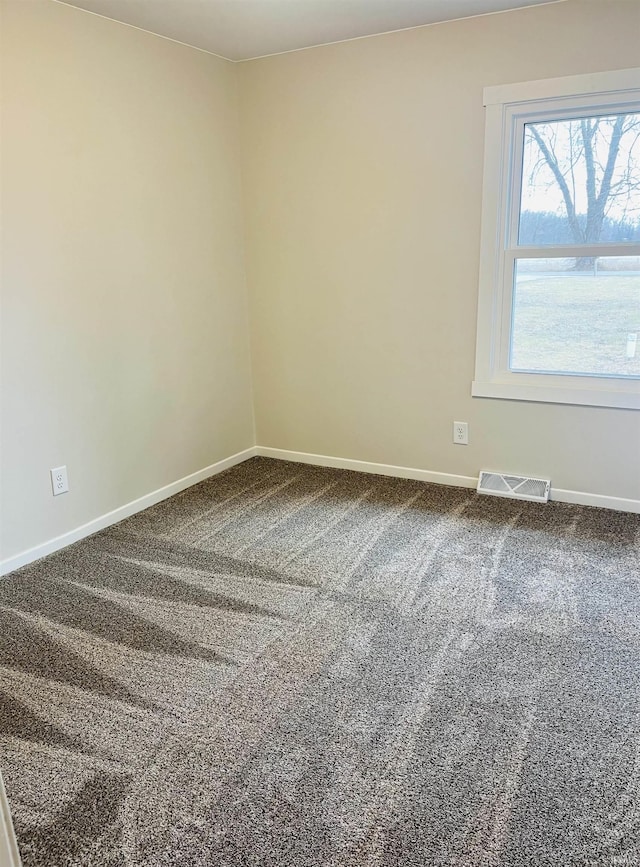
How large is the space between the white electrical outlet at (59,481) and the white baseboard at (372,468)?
1.48m

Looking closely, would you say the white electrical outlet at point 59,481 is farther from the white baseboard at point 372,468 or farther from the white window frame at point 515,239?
the white window frame at point 515,239

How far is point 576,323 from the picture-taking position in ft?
10.0

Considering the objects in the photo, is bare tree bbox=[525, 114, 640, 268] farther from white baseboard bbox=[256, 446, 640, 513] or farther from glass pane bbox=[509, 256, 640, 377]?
white baseboard bbox=[256, 446, 640, 513]

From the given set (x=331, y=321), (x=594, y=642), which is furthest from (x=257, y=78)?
(x=594, y=642)

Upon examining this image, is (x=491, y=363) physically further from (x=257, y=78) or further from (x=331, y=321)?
(x=257, y=78)

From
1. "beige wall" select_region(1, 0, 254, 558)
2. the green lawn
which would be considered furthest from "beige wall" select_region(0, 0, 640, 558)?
the green lawn

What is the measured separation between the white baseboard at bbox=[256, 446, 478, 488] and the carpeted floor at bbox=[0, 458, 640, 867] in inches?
16.5

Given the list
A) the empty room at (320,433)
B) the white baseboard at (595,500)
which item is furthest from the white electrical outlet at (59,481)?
the white baseboard at (595,500)

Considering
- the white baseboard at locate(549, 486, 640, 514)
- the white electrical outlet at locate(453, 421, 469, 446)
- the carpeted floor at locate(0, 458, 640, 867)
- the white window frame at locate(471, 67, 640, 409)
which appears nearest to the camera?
the carpeted floor at locate(0, 458, 640, 867)

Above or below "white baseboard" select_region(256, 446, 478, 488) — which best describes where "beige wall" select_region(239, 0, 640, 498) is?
above

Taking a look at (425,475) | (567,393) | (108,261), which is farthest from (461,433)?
(108,261)

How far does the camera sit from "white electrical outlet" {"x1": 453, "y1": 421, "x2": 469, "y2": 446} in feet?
11.2

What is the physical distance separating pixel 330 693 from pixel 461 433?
1.87 metres

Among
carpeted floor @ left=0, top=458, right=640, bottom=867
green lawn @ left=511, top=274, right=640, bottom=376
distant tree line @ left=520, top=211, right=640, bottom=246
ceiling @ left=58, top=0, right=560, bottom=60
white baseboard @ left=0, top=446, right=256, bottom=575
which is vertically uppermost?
ceiling @ left=58, top=0, right=560, bottom=60
